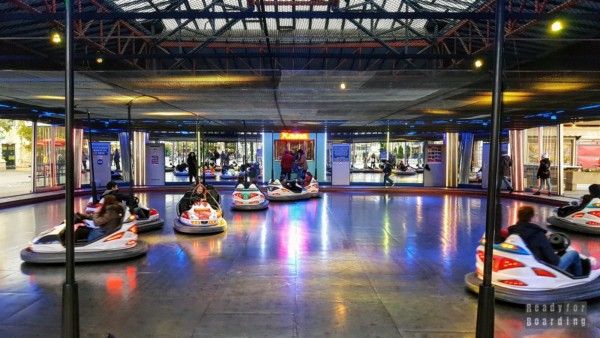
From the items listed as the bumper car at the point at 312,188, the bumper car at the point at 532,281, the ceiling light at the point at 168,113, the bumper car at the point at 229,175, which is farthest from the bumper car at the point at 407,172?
the bumper car at the point at 532,281

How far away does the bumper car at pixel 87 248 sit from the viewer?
17.3 ft

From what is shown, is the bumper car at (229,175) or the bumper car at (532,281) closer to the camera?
the bumper car at (532,281)

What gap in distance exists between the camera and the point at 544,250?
414 cm

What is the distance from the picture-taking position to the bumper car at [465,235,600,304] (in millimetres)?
3924

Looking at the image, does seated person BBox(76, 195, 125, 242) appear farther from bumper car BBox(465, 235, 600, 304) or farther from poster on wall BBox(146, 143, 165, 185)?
poster on wall BBox(146, 143, 165, 185)

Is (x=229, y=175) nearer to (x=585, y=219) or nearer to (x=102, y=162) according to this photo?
(x=102, y=162)

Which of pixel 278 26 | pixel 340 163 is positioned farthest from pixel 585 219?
pixel 340 163

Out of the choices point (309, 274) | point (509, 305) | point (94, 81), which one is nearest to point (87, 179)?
point (94, 81)

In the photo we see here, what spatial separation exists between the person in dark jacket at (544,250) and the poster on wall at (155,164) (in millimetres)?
14581

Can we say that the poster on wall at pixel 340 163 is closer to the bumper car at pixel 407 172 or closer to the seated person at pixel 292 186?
the seated person at pixel 292 186

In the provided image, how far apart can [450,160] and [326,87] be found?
10639 mm

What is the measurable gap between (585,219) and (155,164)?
13.7 metres

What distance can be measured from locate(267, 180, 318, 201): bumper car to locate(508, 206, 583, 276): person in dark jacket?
28.4 ft

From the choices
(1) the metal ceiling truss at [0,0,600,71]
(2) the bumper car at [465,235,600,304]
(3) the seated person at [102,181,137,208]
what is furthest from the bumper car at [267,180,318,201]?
(2) the bumper car at [465,235,600,304]
